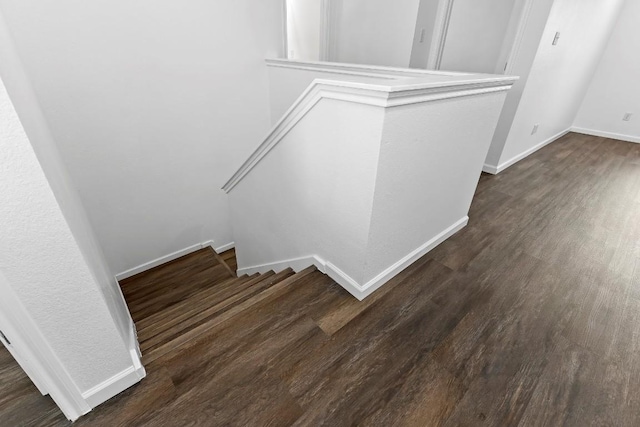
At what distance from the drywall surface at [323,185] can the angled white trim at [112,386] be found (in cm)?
103

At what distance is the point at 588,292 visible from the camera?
5.69ft

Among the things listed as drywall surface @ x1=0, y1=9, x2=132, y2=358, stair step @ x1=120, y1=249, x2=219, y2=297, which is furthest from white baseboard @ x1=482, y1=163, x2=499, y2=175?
drywall surface @ x1=0, y1=9, x2=132, y2=358

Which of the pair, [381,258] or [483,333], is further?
[381,258]

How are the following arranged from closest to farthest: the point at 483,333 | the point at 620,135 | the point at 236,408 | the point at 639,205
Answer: the point at 236,408 → the point at 483,333 → the point at 639,205 → the point at 620,135

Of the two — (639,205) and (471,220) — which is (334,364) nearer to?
(471,220)

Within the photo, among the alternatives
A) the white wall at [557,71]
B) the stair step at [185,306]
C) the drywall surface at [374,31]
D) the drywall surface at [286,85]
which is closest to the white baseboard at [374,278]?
the stair step at [185,306]

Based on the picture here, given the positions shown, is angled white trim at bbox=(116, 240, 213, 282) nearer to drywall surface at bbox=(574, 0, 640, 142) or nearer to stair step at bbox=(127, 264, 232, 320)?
stair step at bbox=(127, 264, 232, 320)

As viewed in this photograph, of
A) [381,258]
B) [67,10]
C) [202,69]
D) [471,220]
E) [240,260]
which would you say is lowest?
[240,260]

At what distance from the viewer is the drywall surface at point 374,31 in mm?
3016

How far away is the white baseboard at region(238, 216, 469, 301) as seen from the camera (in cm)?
162

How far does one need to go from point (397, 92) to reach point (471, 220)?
66.0 inches

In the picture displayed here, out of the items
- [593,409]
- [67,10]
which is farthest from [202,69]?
[593,409]

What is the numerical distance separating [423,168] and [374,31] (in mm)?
2435

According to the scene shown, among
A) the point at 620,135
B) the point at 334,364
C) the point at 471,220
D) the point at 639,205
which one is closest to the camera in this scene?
the point at 334,364
